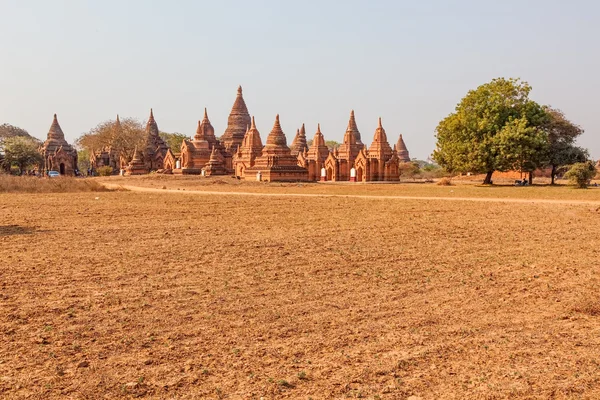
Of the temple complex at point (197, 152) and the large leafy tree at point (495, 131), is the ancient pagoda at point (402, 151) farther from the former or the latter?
the large leafy tree at point (495, 131)

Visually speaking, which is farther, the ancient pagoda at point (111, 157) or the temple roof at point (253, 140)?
the ancient pagoda at point (111, 157)

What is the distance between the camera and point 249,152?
169 ft

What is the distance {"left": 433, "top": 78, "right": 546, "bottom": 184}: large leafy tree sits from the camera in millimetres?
35781

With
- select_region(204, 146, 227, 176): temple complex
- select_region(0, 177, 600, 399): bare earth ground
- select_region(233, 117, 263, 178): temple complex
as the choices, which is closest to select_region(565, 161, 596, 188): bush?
select_region(0, 177, 600, 399): bare earth ground

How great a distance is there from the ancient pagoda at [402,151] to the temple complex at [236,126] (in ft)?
93.9

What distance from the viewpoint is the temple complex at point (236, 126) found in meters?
62.6

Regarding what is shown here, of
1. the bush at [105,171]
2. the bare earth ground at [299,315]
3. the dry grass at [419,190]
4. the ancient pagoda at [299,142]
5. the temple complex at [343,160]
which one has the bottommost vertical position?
the bare earth ground at [299,315]

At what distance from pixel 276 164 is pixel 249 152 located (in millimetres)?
5393

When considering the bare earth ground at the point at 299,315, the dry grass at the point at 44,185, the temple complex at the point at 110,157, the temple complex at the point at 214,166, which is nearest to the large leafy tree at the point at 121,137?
the temple complex at the point at 110,157

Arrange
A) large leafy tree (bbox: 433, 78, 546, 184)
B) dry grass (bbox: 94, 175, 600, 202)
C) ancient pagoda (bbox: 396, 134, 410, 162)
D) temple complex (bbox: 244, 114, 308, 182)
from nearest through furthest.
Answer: dry grass (bbox: 94, 175, 600, 202) → large leafy tree (bbox: 433, 78, 546, 184) → temple complex (bbox: 244, 114, 308, 182) → ancient pagoda (bbox: 396, 134, 410, 162)

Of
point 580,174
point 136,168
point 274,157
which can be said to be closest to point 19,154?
point 136,168

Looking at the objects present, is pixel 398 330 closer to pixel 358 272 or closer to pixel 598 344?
pixel 598 344

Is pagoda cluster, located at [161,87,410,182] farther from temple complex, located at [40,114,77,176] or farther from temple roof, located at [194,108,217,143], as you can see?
temple complex, located at [40,114,77,176]

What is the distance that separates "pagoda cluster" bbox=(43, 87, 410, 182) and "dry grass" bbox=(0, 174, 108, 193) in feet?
61.1
